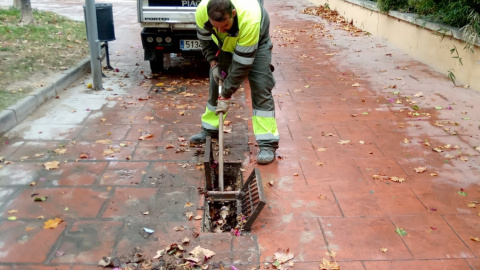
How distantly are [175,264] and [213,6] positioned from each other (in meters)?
1.91

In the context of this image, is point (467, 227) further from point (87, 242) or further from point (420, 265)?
point (87, 242)

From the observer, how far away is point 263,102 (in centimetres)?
443

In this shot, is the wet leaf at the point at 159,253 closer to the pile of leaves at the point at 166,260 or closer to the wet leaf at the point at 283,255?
the pile of leaves at the point at 166,260

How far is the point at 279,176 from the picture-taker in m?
4.14

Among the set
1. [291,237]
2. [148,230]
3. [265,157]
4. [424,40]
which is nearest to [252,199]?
[291,237]

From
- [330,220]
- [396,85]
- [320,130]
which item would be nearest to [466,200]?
[330,220]

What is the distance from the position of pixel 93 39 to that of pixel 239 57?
11.4 ft

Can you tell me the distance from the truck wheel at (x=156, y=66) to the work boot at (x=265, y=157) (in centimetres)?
387

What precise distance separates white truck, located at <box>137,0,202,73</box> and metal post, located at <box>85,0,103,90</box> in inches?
31.0

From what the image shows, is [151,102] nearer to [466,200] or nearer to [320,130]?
[320,130]

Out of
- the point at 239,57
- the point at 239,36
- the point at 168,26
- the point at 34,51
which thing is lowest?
the point at 34,51

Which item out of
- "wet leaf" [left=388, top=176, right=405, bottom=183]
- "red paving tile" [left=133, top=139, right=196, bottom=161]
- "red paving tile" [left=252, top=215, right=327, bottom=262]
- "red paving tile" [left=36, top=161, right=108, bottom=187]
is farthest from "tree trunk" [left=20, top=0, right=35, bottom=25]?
"wet leaf" [left=388, top=176, right=405, bottom=183]

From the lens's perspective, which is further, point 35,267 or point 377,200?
point 377,200

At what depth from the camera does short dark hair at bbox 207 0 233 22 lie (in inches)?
135
